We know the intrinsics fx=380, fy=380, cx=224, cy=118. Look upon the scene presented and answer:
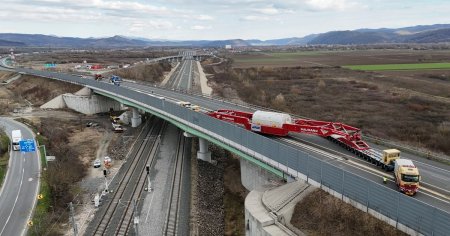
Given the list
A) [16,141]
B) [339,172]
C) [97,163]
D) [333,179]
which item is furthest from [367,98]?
[16,141]

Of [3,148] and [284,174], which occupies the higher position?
[284,174]

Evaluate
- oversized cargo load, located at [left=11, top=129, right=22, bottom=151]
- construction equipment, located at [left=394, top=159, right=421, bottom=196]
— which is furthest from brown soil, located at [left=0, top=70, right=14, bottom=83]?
construction equipment, located at [left=394, top=159, right=421, bottom=196]

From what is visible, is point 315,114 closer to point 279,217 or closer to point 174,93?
point 174,93

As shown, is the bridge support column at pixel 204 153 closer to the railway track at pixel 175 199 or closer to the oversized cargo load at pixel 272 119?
the railway track at pixel 175 199

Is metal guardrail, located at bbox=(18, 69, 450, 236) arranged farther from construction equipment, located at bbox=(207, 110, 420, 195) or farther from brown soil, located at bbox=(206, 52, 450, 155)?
brown soil, located at bbox=(206, 52, 450, 155)

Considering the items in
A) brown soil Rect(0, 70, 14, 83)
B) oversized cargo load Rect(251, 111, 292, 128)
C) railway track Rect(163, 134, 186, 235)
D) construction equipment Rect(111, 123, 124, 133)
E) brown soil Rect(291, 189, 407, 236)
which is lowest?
railway track Rect(163, 134, 186, 235)

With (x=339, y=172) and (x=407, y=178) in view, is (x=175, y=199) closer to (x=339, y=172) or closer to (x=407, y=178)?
(x=339, y=172)

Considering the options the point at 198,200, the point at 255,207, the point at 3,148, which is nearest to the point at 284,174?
the point at 255,207
